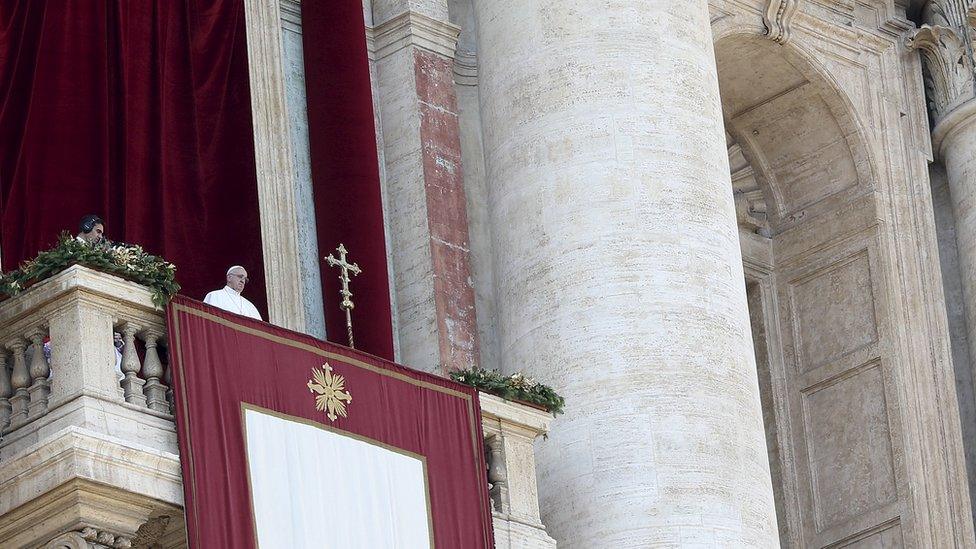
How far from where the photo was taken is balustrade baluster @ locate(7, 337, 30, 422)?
15.2 meters

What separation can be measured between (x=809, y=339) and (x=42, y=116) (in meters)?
8.54

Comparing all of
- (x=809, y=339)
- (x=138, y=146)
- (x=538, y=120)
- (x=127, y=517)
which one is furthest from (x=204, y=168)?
(x=809, y=339)

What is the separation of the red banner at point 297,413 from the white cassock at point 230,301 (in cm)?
78

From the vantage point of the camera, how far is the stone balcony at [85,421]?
48.5 feet

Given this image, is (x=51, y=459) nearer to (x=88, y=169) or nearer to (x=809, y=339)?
(x=88, y=169)

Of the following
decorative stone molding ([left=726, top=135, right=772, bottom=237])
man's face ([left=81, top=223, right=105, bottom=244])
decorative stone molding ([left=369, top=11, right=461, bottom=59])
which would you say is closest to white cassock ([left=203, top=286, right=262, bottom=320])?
man's face ([left=81, top=223, right=105, bottom=244])

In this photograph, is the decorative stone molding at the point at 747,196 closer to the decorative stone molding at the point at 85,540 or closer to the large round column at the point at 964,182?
the large round column at the point at 964,182

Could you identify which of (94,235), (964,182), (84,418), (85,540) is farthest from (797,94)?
(85,540)

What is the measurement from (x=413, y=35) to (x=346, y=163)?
168 centimetres

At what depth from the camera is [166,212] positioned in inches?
736

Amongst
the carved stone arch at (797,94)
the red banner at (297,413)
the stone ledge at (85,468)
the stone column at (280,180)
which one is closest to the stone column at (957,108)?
the carved stone arch at (797,94)

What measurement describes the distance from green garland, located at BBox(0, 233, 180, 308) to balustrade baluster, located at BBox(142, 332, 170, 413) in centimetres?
31

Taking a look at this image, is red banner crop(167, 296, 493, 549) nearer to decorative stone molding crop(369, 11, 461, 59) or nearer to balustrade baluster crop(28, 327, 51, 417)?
balustrade baluster crop(28, 327, 51, 417)

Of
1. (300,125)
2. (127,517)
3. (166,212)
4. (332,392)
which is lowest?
(127,517)
